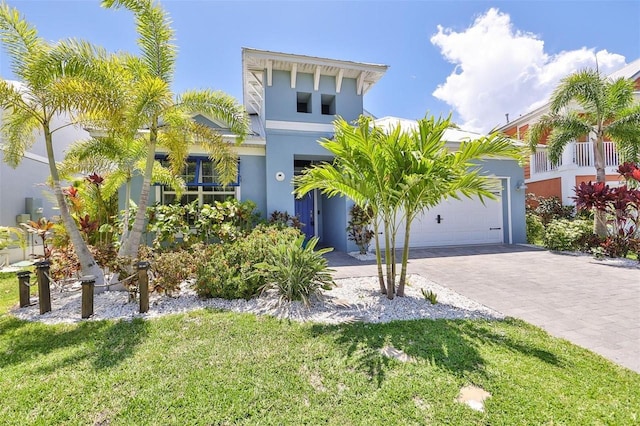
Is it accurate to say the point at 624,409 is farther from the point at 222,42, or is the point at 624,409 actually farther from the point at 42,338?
the point at 222,42

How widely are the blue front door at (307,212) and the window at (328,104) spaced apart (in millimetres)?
3607

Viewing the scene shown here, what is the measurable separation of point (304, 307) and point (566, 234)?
11.5 meters

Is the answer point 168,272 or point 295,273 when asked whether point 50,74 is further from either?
point 295,273

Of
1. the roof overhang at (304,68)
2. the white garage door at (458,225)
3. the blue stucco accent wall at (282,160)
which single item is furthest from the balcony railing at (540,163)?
the blue stucco accent wall at (282,160)

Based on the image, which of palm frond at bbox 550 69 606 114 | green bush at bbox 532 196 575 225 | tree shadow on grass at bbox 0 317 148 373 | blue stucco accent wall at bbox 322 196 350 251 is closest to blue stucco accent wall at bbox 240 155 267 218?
blue stucco accent wall at bbox 322 196 350 251

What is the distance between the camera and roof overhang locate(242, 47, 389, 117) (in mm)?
10125

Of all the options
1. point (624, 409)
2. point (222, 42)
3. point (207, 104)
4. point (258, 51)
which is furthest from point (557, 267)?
point (222, 42)

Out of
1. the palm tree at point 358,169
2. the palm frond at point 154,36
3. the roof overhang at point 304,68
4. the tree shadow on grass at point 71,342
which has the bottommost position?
the tree shadow on grass at point 71,342

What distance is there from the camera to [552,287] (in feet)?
21.8

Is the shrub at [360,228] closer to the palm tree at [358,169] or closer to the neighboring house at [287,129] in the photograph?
the neighboring house at [287,129]

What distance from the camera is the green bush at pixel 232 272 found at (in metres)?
5.95

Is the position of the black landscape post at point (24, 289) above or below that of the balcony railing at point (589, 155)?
below

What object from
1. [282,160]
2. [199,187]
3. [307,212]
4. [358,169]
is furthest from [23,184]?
[358,169]

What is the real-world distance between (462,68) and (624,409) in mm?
15514
